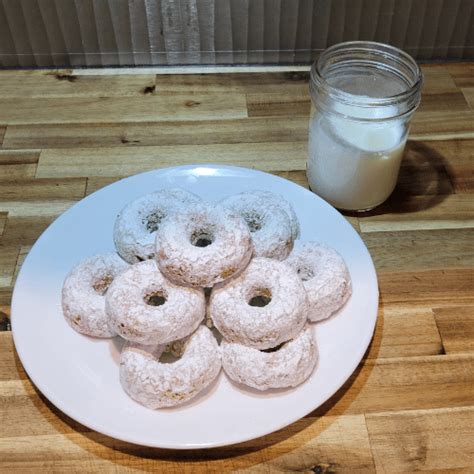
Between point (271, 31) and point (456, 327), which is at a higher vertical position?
Answer: point (271, 31)

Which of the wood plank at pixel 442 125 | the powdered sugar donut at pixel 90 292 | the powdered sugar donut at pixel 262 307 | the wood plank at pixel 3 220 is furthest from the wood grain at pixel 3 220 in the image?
the wood plank at pixel 442 125

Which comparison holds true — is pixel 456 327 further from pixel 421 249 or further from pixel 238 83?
pixel 238 83

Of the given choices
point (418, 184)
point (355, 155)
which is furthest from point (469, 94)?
point (355, 155)

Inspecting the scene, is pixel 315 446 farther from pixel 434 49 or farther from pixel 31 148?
pixel 434 49

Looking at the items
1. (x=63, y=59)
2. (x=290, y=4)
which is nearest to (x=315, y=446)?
(x=290, y=4)

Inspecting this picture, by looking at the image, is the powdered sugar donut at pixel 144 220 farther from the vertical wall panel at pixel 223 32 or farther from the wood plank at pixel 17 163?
the vertical wall panel at pixel 223 32

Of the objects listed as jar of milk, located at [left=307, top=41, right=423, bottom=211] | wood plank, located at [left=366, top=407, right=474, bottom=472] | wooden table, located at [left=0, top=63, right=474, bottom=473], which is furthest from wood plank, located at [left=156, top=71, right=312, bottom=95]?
wood plank, located at [left=366, top=407, right=474, bottom=472]
